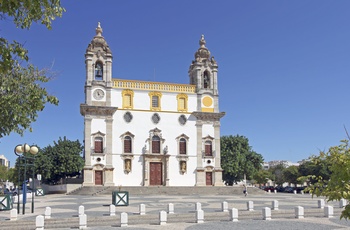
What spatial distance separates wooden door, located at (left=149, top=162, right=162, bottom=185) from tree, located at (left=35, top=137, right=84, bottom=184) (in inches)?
332

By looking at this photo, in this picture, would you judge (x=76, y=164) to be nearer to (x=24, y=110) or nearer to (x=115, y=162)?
(x=115, y=162)

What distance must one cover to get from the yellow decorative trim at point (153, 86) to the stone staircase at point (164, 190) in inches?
487

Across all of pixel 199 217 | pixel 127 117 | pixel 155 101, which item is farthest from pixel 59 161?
pixel 199 217

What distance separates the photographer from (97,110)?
4488cm

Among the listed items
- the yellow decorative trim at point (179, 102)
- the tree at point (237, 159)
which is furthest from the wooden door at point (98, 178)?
the tree at point (237, 159)

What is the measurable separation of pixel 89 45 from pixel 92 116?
9.09 m

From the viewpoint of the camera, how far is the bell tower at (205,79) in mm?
49625

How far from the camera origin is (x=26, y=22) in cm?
771

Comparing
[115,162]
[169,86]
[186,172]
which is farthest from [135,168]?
[169,86]

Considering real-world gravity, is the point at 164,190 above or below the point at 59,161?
below

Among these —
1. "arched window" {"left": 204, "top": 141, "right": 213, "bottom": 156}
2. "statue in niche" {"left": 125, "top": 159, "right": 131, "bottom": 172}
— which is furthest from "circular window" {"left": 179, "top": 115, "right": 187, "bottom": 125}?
"statue in niche" {"left": 125, "top": 159, "right": 131, "bottom": 172}

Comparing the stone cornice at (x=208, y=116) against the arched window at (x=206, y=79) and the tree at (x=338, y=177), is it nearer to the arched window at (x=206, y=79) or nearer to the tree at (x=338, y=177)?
the arched window at (x=206, y=79)

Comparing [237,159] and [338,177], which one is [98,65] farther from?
[338,177]

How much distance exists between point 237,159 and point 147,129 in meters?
13.7
